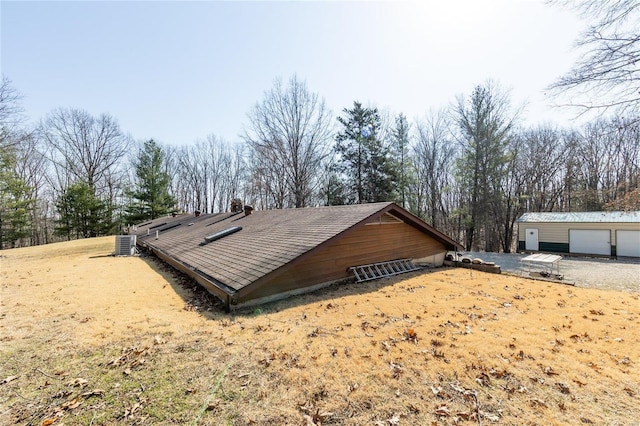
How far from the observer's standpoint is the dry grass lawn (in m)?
2.76

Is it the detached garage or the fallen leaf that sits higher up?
the detached garage

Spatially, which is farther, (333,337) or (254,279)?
(254,279)

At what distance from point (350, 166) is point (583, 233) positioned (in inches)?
649

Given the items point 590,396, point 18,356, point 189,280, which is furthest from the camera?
point 189,280

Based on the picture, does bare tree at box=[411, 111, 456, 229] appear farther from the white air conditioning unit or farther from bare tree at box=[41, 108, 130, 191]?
bare tree at box=[41, 108, 130, 191]

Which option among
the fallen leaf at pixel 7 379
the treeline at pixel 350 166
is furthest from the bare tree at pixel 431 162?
the fallen leaf at pixel 7 379

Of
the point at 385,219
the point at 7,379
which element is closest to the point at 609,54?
Answer: the point at 385,219

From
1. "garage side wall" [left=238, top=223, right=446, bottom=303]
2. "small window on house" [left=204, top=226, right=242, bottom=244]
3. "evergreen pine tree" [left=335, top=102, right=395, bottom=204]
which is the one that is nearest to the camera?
"garage side wall" [left=238, top=223, right=446, bottom=303]

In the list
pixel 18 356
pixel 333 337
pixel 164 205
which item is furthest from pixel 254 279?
pixel 164 205

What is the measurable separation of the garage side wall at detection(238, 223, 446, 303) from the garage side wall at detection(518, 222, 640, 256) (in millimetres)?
12142

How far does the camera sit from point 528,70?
738 centimetres

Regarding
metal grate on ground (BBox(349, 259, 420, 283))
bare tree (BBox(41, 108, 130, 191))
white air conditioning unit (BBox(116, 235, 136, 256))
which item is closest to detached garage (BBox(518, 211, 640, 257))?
metal grate on ground (BBox(349, 259, 420, 283))

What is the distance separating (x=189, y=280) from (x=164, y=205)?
80.1ft

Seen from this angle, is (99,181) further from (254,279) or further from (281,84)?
(254,279)
